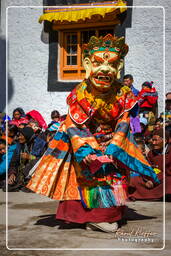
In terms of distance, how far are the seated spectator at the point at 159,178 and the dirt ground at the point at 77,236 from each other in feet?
2.52

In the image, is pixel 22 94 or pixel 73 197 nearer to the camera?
pixel 73 197

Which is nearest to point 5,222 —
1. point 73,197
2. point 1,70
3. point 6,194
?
point 73,197

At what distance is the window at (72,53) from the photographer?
34.9 feet

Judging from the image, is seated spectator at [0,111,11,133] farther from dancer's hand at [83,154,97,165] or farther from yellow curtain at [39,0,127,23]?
dancer's hand at [83,154,97,165]

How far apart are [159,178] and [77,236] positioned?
8.65 ft

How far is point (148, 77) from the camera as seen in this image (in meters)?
9.69

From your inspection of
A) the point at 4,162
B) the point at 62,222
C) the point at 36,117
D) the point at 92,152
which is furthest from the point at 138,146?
the point at 36,117

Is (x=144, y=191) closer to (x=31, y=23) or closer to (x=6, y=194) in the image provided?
(x=6, y=194)

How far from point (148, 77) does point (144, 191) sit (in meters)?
3.97

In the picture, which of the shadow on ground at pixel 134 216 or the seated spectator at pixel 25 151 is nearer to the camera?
the shadow on ground at pixel 134 216

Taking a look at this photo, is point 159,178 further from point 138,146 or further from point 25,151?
point 25,151

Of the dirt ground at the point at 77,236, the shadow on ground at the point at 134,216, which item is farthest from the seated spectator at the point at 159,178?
the shadow on ground at the point at 134,216

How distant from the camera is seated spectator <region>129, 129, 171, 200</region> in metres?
6.30

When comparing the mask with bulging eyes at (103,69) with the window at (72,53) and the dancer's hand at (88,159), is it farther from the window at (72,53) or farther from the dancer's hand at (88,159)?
the window at (72,53)
